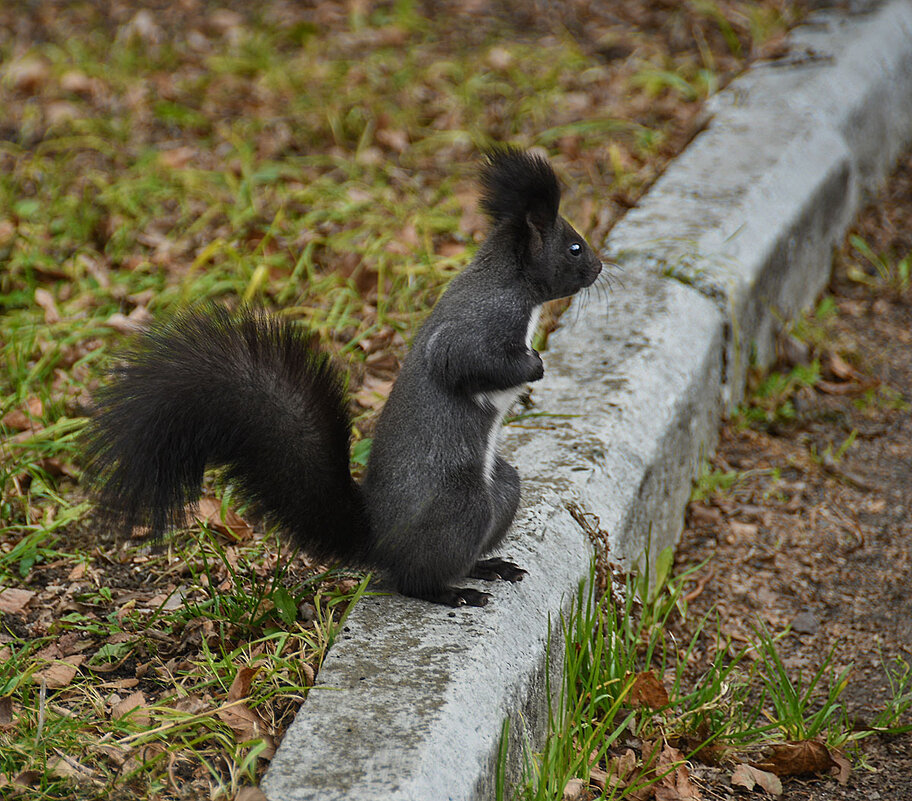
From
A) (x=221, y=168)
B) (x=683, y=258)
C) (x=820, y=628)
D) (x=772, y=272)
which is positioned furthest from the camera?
(x=221, y=168)

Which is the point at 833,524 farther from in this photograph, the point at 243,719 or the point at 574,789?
the point at 243,719

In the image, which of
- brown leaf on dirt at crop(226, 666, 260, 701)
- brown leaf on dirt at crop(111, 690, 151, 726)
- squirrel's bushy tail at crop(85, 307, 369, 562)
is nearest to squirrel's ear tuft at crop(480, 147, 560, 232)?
squirrel's bushy tail at crop(85, 307, 369, 562)

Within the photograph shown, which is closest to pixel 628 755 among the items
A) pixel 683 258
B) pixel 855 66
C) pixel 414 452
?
pixel 414 452

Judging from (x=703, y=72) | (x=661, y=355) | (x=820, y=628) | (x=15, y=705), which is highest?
(x=703, y=72)

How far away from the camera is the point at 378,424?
2.50 meters

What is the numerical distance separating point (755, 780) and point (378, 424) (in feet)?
3.94

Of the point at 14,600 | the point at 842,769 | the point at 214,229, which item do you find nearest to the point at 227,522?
the point at 14,600

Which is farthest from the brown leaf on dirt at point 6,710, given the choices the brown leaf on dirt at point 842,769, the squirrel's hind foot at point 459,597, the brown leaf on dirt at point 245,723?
the brown leaf on dirt at point 842,769

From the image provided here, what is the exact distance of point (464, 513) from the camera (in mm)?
2377

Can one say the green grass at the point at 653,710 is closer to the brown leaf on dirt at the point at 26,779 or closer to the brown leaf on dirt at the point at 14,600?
the brown leaf on dirt at the point at 26,779

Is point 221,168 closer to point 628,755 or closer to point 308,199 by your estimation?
point 308,199

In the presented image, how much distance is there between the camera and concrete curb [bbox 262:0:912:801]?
1979 mm

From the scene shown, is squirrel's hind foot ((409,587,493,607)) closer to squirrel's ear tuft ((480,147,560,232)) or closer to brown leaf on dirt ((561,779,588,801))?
brown leaf on dirt ((561,779,588,801))

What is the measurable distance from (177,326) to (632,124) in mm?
3390
